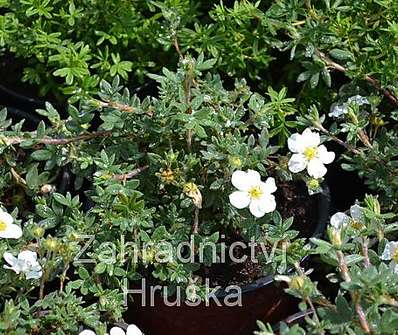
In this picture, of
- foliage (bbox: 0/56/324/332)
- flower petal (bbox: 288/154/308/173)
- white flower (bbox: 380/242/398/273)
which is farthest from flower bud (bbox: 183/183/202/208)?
white flower (bbox: 380/242/398/273)

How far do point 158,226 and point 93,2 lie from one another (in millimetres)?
886

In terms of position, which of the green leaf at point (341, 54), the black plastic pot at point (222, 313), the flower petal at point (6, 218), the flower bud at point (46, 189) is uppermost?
the green leaf at point (341, 54)

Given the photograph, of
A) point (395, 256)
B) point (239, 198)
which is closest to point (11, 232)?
point (239, 198)

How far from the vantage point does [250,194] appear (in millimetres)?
2088

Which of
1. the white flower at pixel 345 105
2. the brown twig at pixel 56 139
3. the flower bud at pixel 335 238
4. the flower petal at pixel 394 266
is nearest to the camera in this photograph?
the flower bud at pixel 335 238

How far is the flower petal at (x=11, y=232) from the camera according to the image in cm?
212

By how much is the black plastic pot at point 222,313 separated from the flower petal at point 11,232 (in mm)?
380

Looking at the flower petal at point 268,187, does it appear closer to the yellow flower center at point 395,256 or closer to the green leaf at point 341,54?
the yellow flower center at point 395,256

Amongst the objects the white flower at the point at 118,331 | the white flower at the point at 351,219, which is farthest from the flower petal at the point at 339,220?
the white flower at the point at 118,331

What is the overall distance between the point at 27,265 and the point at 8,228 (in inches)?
5.2

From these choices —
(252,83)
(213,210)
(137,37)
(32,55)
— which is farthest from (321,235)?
(32,55)

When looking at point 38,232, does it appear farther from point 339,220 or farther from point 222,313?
point 339,220

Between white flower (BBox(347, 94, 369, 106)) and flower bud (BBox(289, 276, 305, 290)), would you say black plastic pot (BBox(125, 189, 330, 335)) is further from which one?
flower bud (BBox(289, 276, 305, 290))

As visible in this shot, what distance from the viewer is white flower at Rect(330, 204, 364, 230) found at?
7.02ft
